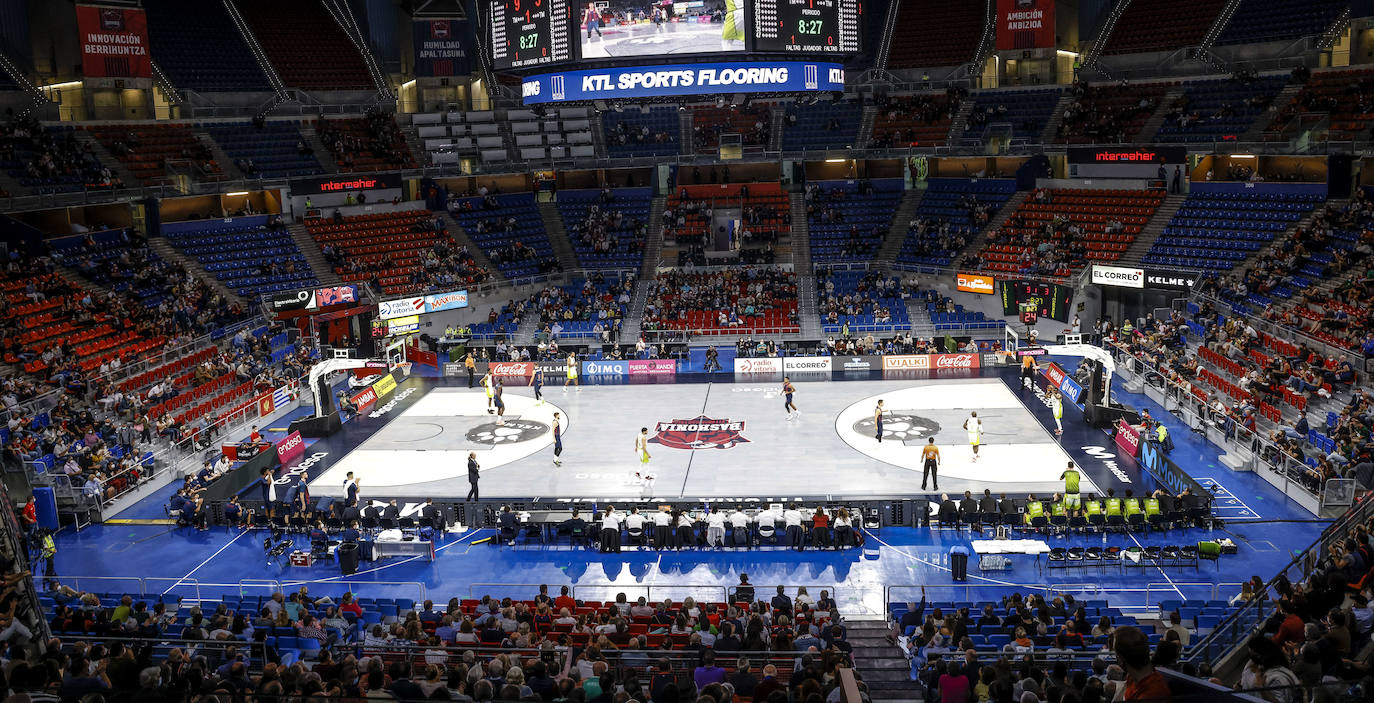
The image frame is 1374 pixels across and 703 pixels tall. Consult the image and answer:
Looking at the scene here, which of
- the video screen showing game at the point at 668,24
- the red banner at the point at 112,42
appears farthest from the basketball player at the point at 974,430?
the red banner at the point at 112,42

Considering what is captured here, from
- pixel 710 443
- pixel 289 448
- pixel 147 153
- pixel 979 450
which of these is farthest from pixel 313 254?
pixel 979 450

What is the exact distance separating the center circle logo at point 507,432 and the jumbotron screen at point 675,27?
11457 millimetres

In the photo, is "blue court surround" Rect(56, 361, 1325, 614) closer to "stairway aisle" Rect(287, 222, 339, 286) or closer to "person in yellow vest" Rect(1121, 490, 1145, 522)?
"person in yellow vest" Rect(1121, 490, 1145, 522)

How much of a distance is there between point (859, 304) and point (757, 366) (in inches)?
298

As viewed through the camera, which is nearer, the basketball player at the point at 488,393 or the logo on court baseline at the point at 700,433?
the logo on court baseline at the point at 700,433

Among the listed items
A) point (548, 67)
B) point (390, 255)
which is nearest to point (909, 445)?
point (548, 67)

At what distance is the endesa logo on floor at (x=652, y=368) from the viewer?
136 feet

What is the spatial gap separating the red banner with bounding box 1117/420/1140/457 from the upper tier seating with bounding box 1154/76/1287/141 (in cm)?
2275

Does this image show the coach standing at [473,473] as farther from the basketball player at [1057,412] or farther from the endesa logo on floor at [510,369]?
the basketball player at [1057,412]

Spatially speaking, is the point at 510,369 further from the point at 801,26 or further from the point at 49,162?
the point at 49,162

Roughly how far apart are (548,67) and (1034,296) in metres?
23.7

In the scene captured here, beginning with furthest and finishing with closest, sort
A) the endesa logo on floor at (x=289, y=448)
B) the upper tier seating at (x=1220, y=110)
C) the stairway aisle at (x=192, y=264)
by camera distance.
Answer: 1. the upper tier seating at (x=1220, y=110)
2. the stairway aisle at (x=192, y=264)
3. the endesa logo on floor at (x=289, y=448)

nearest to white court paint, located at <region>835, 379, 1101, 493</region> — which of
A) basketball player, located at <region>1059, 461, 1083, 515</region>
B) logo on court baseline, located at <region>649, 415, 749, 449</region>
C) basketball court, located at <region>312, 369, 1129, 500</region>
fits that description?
basketball court, located at <region>312, 369, 1129, 500</region>

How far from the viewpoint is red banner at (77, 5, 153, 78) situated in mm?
45562
